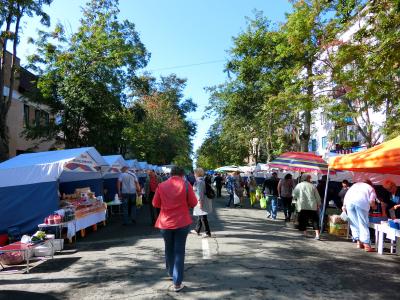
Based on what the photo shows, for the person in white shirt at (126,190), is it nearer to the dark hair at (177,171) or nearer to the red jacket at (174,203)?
the dark hair at (177,171)

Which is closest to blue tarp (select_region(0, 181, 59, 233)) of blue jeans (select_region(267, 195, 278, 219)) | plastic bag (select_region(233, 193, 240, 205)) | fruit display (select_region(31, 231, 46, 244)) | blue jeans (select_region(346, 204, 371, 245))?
fruit display (select_region(31, 231, 46, 244))

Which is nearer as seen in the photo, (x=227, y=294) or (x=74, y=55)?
(x=227, y=294)

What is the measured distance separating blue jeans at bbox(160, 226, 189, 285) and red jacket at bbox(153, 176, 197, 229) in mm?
101

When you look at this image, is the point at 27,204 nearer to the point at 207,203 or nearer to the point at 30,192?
the point at 30,192

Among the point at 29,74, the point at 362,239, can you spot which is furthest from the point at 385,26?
the point at 29,74

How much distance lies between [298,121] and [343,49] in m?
14.6

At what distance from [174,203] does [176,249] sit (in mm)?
663

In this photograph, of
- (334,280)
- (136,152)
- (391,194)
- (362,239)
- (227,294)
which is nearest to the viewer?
(227,294)

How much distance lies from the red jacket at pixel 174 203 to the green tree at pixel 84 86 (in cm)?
1615

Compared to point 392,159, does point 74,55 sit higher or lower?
higher

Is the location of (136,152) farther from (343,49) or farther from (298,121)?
(343,49)

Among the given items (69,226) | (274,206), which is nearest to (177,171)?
(69,226)

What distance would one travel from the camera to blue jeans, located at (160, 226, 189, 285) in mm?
5934

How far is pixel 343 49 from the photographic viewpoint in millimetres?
14461
